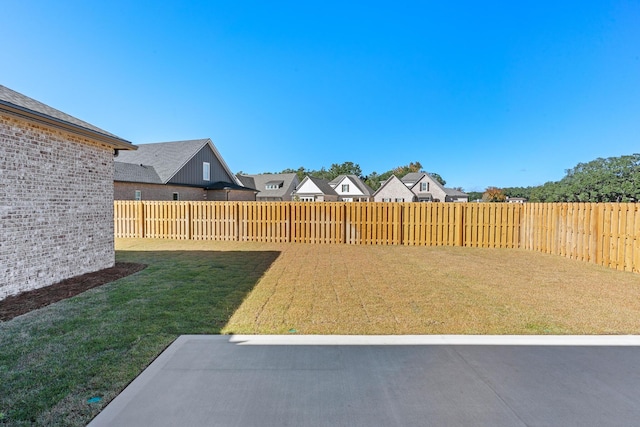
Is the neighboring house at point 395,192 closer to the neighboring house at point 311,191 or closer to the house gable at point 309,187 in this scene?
the neighboring house at point 311,191

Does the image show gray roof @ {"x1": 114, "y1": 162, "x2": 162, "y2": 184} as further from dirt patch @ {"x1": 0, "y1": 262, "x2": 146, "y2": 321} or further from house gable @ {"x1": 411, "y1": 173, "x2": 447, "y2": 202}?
house gable @ {"x1": 411, "y1": 173, "x2": 447, "y2": 202}

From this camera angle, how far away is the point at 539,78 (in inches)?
653

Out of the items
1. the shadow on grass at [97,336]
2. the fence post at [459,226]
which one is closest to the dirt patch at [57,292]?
the shadow on grass at [97,336]

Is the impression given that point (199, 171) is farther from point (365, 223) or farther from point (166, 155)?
point (365, 223)

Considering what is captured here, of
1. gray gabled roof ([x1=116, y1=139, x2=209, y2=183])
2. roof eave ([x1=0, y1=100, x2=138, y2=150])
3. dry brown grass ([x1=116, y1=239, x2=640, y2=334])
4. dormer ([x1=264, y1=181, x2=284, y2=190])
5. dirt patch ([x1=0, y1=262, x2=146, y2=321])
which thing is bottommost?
dry brown grass ([x1=116, y1=239, x2=640, y2=334])

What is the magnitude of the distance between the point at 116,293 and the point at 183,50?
469 inches

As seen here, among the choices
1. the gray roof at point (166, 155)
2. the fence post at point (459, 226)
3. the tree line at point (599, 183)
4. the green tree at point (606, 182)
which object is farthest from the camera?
the tree line at point (599, 183)

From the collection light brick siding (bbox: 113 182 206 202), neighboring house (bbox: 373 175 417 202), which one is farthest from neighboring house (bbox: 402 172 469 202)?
light brick siding (bbox: 113 182 206 202)

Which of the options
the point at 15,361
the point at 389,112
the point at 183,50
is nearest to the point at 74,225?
the point at 15,361

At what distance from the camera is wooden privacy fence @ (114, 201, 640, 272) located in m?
11.3

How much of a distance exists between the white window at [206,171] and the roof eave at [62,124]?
1842 cm

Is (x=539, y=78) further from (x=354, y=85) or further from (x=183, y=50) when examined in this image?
(x=183, y=50)

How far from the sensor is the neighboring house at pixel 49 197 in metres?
5.38

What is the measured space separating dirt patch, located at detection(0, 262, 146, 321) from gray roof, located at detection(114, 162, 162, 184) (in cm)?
1421
